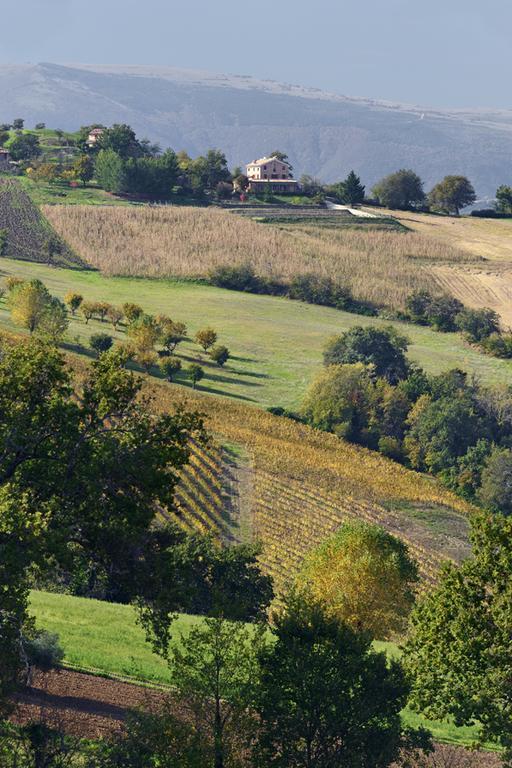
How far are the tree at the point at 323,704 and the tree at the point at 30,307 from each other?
7793 cm

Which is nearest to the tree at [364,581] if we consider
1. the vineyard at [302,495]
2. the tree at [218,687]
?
the tree at [218,687]

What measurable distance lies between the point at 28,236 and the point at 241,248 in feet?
96.3

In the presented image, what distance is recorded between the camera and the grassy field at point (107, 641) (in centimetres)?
3622

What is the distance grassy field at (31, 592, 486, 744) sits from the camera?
36.2 m

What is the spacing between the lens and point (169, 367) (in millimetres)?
101375

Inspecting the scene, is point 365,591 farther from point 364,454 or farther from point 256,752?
point 364,454

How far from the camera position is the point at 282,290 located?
150 metres

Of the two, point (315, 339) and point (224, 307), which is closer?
point (315, 339)

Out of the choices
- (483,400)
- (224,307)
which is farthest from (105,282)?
(483,400)

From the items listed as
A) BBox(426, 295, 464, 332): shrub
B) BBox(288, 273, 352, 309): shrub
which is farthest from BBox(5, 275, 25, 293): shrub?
BBox(426, 295, 464, 332): shrub

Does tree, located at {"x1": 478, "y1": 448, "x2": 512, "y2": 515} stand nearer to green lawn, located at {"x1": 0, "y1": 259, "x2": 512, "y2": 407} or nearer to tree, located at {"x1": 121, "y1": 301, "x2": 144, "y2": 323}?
green lawn, located at {"x1": 0, "y1": 259, "x2": 512, "y2": 407}

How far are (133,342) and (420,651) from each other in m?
77.0

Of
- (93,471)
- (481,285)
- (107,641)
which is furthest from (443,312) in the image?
(93,471)

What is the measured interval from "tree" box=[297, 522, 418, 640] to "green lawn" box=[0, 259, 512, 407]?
185 ft
